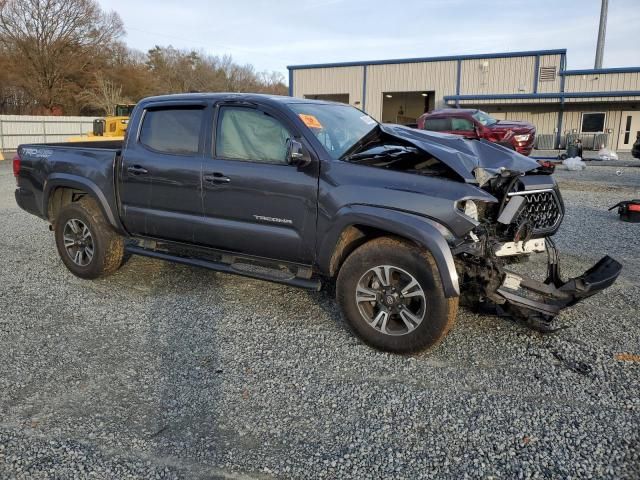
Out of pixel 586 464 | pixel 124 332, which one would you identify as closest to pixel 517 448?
pixel 586 464

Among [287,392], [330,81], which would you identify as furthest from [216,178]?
[330,81]

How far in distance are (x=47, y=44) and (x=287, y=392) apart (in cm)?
5252

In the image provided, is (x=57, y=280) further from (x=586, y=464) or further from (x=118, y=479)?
(x=586, y=464)

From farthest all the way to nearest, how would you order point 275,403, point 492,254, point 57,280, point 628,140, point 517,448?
point 628,140
point 57,280
point 492,254
point 275,403
point 517,448

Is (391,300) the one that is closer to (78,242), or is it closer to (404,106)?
(78,242)

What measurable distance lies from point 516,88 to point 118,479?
33.9m

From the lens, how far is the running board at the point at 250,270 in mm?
4386

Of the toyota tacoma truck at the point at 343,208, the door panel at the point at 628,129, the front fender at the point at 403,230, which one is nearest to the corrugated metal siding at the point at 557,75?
the door panel at the point at 628,129

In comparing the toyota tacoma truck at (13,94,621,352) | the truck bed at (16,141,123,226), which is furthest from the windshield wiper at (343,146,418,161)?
the truck bed at (16,141,123,226)

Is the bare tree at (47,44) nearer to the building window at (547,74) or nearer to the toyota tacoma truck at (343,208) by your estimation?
the building window at (547,74)

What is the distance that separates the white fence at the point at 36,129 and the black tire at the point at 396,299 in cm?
2791

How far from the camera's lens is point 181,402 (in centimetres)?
343

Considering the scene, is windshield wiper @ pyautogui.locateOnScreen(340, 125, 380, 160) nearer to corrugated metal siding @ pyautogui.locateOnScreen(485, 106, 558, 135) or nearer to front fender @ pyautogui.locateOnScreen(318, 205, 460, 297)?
→ front fender @ pyautogui.locateOnScreen(318, 205, 460, 297)

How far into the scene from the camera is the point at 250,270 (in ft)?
15.2
